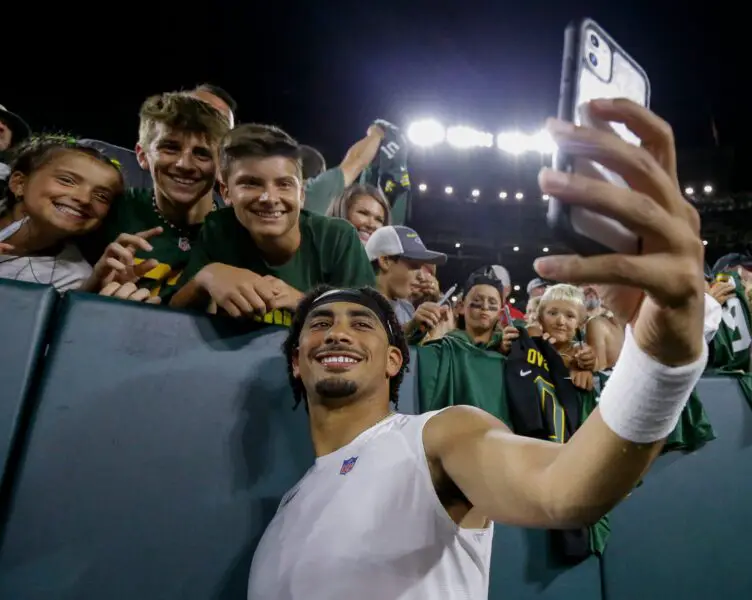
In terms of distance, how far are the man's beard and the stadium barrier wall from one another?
0.95 feet

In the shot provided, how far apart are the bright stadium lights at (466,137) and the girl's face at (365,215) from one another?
16484 millimetres

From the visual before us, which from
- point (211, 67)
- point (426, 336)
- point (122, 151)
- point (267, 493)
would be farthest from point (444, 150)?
point (267, 493)

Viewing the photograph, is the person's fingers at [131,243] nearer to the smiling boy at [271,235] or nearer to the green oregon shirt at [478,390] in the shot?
the smiling boy at [271,235]

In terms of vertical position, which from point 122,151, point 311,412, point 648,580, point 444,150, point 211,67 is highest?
point 444,150

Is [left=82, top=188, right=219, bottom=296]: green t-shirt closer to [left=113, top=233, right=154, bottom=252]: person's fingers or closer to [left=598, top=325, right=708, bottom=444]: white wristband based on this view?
[left=113, top=233, right=154, bottom=252]: person's fingers

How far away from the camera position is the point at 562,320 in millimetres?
3250

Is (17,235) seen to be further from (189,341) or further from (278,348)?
(278,348)

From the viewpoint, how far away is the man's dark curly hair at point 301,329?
6.21 ft

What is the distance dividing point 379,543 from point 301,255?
123cm

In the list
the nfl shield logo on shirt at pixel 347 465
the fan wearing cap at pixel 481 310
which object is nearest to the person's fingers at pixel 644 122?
the nfl shield logo on shirt at pixel 347 465

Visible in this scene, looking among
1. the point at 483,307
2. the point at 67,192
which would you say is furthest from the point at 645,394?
the point at 483,307

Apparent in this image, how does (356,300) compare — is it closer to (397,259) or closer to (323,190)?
(397,259)

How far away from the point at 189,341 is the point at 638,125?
1.56 metres

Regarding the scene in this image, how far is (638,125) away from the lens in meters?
0.72
